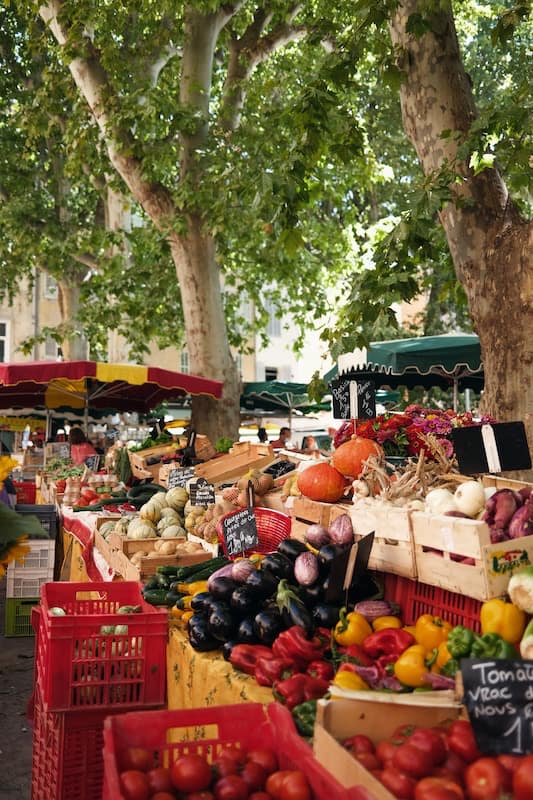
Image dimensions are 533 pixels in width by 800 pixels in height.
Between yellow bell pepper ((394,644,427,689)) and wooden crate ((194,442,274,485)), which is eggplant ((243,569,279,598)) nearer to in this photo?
yellow bell pepper ((394,644,427,689))

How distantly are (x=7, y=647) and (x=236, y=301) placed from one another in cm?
1210

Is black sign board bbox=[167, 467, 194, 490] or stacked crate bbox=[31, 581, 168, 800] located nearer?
stacked crate bbox=[31, 581, 168, 800]

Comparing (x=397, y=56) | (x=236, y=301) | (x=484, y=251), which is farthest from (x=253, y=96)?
(x=484, y=251)

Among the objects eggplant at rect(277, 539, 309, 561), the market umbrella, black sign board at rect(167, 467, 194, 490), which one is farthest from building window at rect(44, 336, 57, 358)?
eggplant at rect(277, 539, 309, 561)

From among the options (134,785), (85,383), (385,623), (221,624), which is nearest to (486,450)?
(385,623)

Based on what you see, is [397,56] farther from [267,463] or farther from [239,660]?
[239,660]

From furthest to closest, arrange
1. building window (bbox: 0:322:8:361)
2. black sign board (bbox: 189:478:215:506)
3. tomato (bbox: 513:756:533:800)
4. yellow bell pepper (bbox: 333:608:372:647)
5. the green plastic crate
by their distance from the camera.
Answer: building window (bbox: 0:322:8:361)
the green plastic crate
black sign board (bbox: 189:478:215:506)
yellow bell pepper (bbox: 333:608:372:647)
tomato (bbox: 513:756:533:800)

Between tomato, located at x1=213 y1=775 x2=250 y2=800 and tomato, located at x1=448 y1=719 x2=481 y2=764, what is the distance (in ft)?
1.78

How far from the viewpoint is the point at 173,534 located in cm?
559

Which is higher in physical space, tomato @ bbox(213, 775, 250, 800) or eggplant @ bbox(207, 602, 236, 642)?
eggplant @ bbox(207, 602, 236, 642)

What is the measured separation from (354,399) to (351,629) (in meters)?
1.99

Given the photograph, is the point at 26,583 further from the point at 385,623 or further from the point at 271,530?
the point at 385,623

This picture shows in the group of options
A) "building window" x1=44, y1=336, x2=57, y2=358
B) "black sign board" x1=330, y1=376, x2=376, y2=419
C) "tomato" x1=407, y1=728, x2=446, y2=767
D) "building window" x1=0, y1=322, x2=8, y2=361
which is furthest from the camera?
"building window" x1=44, y1=336, x2=57, y2=358

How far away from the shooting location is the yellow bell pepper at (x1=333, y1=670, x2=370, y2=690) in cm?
254
